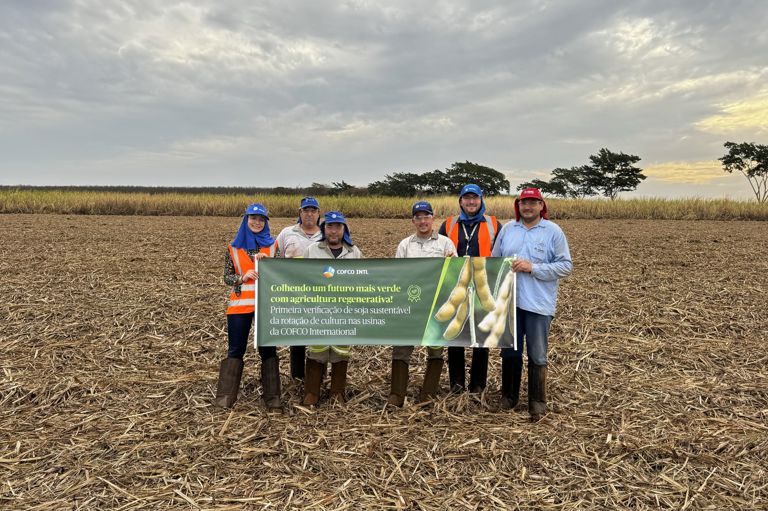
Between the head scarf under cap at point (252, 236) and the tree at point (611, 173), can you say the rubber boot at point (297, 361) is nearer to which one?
the head scarf under cap at point (252, 236)

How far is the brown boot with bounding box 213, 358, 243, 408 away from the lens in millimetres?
4387

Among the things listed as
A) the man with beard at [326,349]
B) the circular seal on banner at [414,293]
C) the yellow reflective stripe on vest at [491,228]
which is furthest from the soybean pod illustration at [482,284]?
the man with beard at [326,349]

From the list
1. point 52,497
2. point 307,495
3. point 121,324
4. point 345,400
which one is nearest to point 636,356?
point 345,400

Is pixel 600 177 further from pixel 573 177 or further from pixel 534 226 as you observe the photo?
pixel 534 226

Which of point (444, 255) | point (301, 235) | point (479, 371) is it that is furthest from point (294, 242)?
point (479, 371)

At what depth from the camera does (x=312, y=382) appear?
441 centimetres

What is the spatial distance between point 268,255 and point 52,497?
218 cm

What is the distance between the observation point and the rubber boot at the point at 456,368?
465cm

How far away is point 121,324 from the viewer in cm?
646

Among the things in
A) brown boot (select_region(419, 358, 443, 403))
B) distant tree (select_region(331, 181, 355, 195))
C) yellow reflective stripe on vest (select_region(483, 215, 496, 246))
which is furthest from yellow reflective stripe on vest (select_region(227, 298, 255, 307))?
distant tree (select_region(331, 181, 355, 195))

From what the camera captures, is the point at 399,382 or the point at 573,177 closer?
the point at 399,382

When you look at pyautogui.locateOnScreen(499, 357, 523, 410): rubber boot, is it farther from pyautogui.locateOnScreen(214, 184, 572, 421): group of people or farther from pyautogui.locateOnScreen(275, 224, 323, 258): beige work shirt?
pyautogui.locateOnScreen(275, 224, 323, 258): beige work shirt

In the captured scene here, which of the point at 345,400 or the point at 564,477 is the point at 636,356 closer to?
the point at 564,477

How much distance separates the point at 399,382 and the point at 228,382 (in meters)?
1.43
